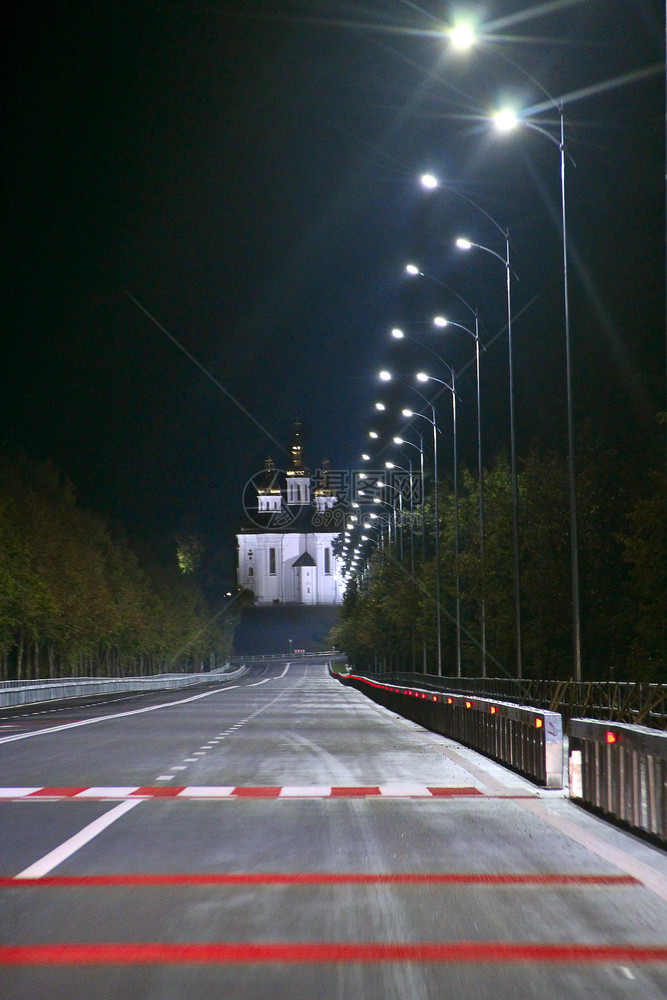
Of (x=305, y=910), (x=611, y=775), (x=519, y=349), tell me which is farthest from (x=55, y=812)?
(x=519, y=349)

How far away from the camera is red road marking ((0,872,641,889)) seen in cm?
1045

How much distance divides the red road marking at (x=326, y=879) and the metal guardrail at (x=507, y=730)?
6.58 metres

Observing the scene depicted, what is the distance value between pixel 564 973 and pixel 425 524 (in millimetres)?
91431

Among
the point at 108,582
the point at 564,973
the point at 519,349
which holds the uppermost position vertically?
the point at 519,349

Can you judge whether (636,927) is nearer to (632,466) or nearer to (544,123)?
(544,123)

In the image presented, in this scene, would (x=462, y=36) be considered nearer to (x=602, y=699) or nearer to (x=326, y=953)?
(x=602, y=699)

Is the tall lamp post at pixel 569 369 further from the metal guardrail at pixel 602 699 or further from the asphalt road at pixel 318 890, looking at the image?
the asphalt road at pixel 318 890

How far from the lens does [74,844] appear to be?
41.1 feet

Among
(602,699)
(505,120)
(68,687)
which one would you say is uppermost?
(505,120)

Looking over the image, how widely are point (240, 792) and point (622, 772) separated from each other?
198 inches

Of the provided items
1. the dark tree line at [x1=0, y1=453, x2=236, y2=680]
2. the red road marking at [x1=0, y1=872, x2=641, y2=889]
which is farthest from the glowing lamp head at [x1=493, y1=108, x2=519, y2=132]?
the dark tree line at [x1=0, y1=453, x2=236, y2=680]

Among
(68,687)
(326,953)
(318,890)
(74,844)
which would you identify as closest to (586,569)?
(68,687)

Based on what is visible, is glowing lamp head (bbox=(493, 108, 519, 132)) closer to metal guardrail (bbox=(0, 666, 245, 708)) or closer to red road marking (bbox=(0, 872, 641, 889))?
red road marking (bbox=(0, 872, 641, 889))

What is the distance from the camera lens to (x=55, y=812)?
14977mm
